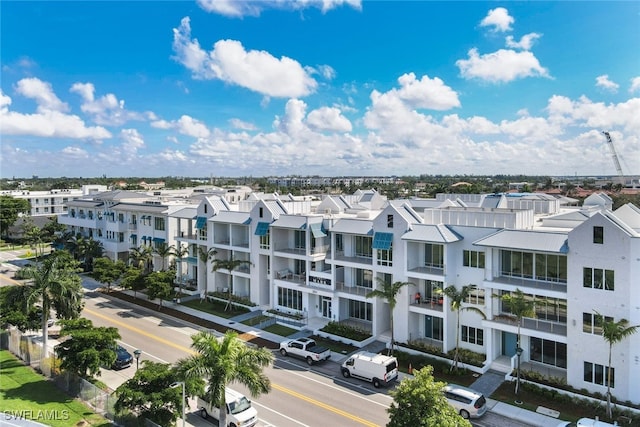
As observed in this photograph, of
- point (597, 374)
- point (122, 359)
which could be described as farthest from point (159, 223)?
point (597, 374)

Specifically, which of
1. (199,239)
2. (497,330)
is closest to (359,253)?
(497,330)

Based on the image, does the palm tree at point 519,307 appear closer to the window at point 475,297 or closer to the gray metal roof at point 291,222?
the window at point 475,297

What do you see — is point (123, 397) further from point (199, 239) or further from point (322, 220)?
point (199, 239)

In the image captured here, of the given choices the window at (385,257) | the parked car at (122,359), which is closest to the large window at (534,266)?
the window at (385,257)

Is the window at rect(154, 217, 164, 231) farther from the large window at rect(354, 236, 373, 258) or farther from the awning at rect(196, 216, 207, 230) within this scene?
the large window at rect(354, 236, 373, 258)

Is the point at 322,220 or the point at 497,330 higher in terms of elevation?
the point at 322,220

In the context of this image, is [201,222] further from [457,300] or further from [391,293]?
[457,300]
